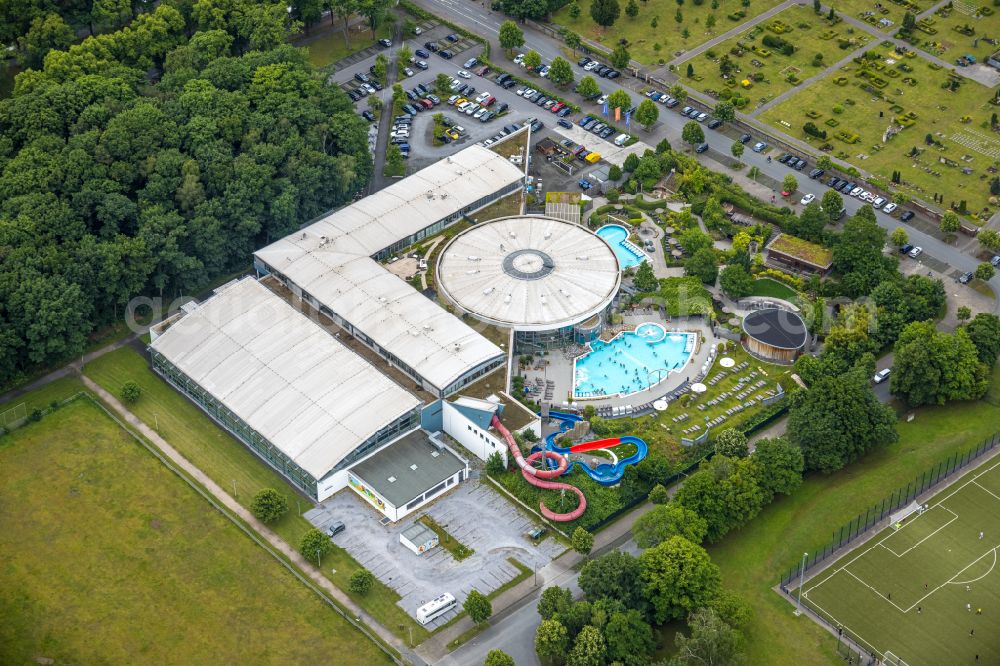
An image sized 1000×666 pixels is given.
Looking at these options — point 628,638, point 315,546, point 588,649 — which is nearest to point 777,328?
point 628,638

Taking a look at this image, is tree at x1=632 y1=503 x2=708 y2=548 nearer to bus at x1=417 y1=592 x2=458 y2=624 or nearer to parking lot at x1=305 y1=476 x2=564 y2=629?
parking lot at x1=305 y1=476 x2=564 y2=629

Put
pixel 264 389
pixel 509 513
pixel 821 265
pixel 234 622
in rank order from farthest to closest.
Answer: pixel 821 265
pixel 264 389
pixel 509 513
pixel 234 622

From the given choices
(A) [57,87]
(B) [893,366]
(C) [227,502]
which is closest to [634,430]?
(B) [893,366]

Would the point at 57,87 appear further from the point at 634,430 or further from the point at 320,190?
the point at 634,430

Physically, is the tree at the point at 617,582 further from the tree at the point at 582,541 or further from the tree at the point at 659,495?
the tree at the point at 659,495

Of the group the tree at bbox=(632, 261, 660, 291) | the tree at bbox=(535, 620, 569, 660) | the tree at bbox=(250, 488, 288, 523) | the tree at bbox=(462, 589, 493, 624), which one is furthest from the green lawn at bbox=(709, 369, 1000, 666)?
the tree at bbox=(250, 488, 288, 523)

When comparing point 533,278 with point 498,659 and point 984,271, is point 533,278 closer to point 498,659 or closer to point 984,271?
point 498,659
